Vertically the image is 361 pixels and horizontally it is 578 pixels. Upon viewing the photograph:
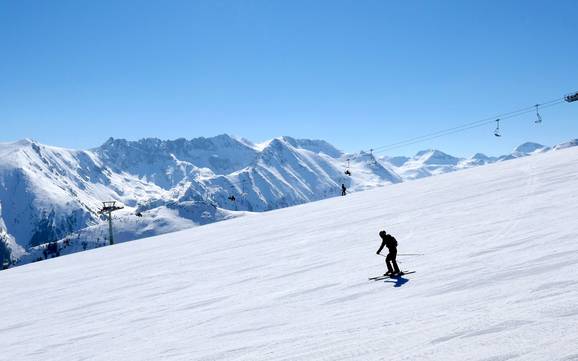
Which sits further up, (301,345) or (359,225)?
(359,225)

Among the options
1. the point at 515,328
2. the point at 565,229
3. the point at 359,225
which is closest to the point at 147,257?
the point at 359,225

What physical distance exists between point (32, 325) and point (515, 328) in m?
16.0

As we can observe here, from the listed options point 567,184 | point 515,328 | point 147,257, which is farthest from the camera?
point 147,257

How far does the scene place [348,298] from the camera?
13.2m

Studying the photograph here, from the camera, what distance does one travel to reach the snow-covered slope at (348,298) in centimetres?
922

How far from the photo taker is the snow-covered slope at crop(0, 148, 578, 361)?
922 centimetres

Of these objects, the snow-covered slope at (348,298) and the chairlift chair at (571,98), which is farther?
the chairlift chair at (571,98)

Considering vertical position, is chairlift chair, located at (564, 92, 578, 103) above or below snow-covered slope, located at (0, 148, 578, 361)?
above

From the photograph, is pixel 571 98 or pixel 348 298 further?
pixel 571 98

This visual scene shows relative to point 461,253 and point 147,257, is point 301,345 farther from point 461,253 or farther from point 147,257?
point 147,257

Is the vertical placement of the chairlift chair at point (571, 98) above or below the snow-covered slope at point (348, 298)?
above

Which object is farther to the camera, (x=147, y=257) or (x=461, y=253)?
(x=147, y=257)

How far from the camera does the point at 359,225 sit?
26.9 m

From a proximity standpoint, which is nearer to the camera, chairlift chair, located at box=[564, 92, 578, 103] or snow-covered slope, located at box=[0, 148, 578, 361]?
snow-covered slope, located at box=[0, 148, 578, 361]
